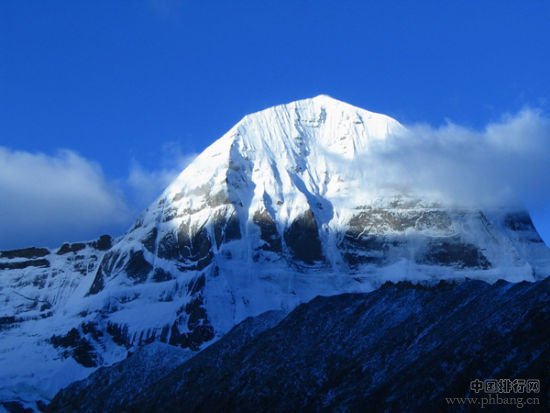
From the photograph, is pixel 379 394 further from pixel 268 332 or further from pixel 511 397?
pixel 268 332

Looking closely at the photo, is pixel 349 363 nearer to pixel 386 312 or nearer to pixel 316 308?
pixel 386 312

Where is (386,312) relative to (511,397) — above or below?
above

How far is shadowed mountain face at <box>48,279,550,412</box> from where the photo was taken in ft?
354

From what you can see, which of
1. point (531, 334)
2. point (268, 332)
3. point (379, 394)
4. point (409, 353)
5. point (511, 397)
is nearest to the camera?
point (511, 397)

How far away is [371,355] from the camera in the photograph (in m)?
131

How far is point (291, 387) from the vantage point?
133875 millimetres

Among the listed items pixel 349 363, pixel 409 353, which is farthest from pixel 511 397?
pixel 349 363

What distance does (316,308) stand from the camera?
159m

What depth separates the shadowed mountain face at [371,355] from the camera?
107875 mm

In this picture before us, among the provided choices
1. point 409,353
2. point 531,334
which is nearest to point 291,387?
point 409,353

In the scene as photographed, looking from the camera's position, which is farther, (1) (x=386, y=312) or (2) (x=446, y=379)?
(1) (x=386, y=312)

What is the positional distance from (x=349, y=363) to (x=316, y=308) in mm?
26368

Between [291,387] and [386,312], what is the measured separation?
17895 mm

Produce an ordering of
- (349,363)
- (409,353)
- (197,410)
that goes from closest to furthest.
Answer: (409,353)
(349,363)
(197,410)
